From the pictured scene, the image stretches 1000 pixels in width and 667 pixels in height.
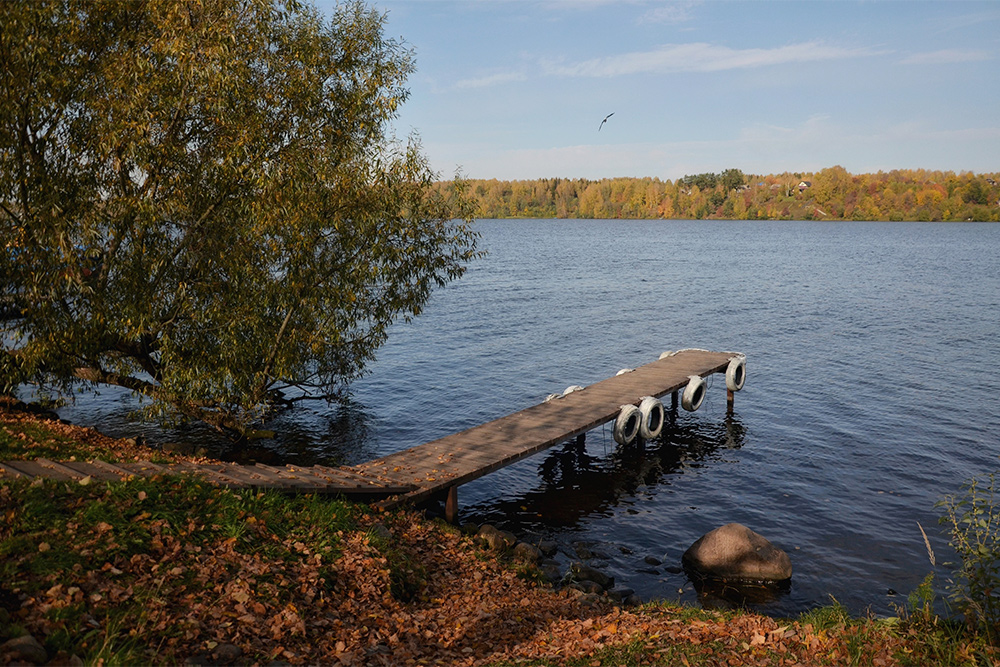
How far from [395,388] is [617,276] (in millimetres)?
48573

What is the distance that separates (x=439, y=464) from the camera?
16297mm

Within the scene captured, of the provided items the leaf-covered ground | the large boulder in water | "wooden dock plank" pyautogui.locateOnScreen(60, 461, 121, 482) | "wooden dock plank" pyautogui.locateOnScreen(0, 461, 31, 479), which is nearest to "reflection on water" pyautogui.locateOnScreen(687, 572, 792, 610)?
the large boulder in water

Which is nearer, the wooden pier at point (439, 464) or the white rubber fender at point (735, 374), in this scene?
the wooden pier at point (439, 464)

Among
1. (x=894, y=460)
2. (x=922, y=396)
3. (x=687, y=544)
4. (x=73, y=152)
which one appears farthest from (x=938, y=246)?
(x=73, y=152)

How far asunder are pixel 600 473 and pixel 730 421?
8106mm

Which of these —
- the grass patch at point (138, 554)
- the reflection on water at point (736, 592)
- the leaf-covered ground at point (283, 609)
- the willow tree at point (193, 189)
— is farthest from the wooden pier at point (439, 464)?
the reflection on water at point (736, 592)

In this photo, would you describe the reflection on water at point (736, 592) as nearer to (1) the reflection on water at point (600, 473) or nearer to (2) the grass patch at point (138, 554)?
(1) the reflection on water at point (600, 473)

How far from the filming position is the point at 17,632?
6.35 metres

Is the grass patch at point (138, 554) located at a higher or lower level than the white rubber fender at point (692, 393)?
higher

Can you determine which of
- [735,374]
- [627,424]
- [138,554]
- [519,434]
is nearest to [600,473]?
[627,424]

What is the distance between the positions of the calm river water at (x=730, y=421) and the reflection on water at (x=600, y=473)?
83 millimetres

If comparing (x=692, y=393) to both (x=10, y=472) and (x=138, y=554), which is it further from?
(x=10, y=472)

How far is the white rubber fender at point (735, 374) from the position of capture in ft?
89.7

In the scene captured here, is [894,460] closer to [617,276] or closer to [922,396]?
[922,396]
